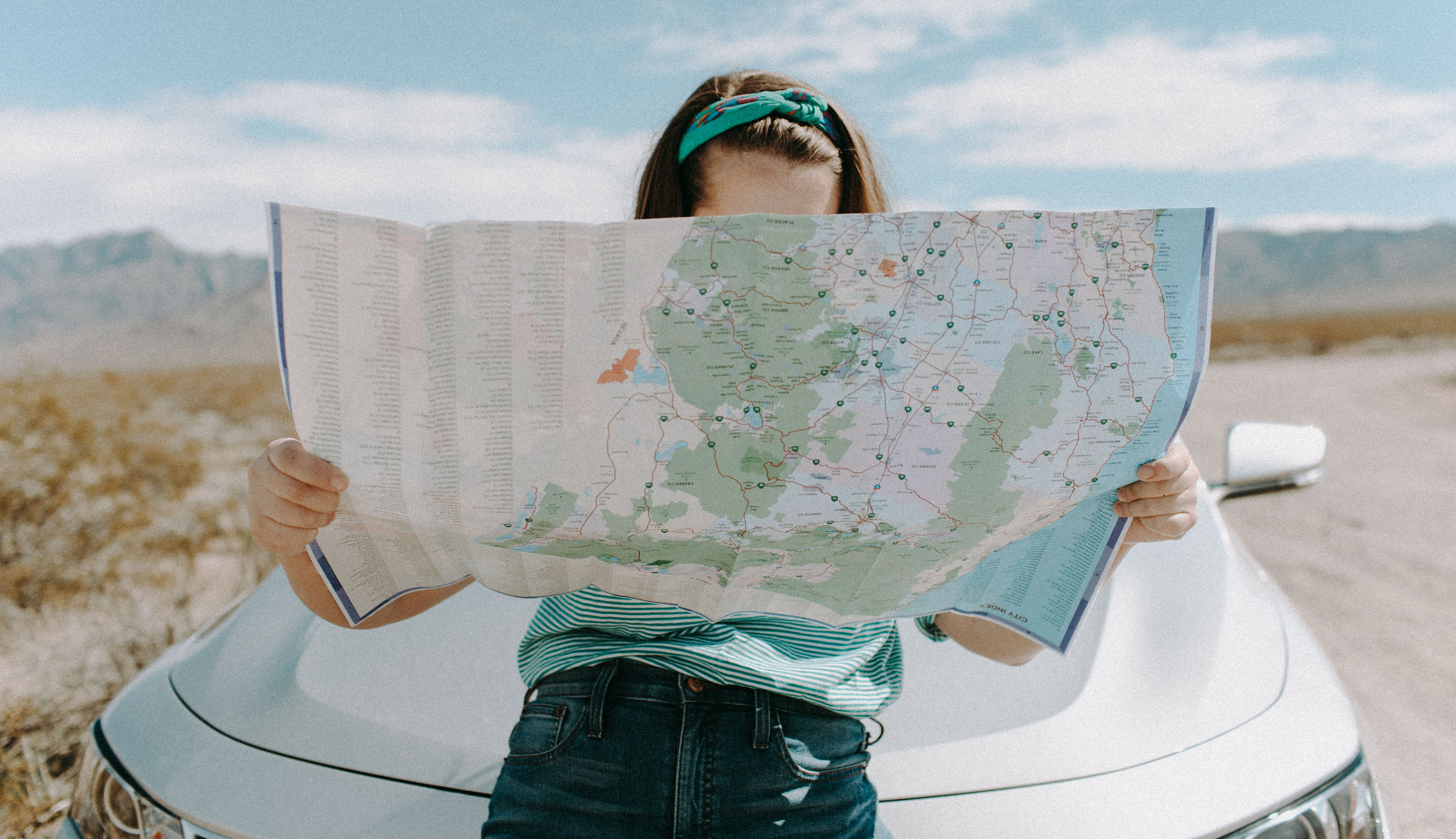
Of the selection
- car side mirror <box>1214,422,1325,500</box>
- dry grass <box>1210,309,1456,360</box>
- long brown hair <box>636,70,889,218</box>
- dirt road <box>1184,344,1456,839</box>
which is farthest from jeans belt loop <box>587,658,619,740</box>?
dry grass <box>1210,309,1456,360</box>

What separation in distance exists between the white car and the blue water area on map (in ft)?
2.21

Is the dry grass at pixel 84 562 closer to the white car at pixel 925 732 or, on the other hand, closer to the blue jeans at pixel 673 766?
the white car at pixel 925 732

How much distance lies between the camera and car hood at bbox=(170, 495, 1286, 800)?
3.94 ft

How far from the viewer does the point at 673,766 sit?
3.17 ft

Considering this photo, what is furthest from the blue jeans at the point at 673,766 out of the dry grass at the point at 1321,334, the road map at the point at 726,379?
the dry grass at the point at 1321,334

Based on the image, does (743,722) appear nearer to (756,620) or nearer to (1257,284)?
(756,620)

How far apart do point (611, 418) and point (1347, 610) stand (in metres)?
4.35

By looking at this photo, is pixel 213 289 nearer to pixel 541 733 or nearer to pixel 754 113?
pixel 754 113

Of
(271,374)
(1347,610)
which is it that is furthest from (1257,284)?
(1347,610)

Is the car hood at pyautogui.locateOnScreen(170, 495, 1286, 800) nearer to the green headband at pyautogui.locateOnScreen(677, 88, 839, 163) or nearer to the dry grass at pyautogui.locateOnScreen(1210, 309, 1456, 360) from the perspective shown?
the green headband at pyautogui.locateOnScreen(677, 88, 839, 163)

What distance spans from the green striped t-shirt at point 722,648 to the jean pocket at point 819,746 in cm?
2

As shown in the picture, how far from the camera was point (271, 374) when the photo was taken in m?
38.9

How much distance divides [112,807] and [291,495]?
731mm

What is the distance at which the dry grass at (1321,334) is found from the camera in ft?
85.3
